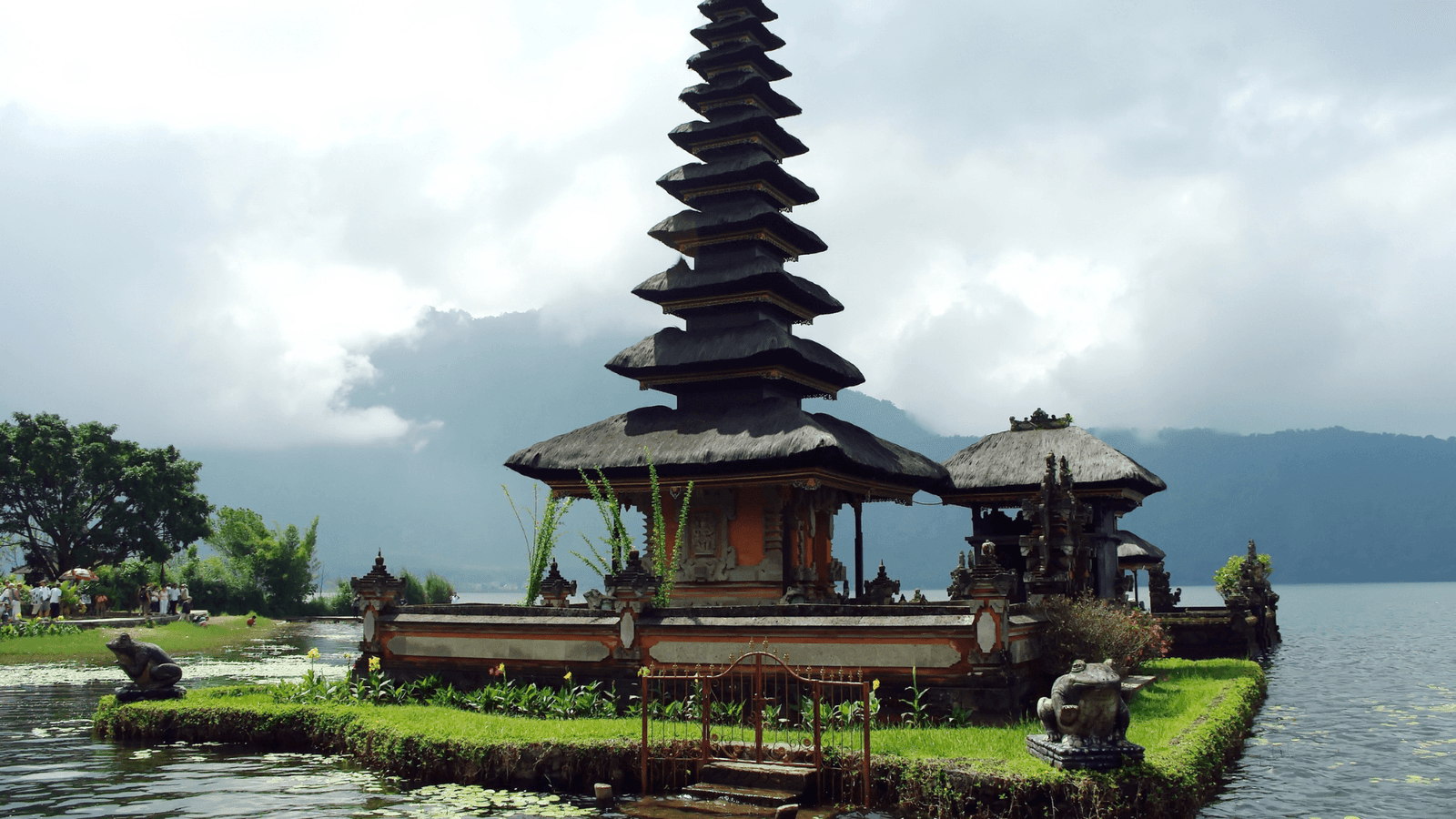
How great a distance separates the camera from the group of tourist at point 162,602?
50188mm

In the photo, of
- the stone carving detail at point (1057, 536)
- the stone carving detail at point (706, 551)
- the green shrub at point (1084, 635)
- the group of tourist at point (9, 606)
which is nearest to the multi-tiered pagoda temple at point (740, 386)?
the stone carving detail at point (706, 551)

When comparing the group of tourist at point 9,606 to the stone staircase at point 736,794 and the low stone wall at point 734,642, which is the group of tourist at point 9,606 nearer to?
the low stone wall at point 734,642

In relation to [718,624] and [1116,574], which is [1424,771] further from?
[1116,574]

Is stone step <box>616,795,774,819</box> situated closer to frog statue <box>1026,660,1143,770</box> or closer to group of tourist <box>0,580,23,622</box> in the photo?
frog statue <box>1026,660,1143,770</box>

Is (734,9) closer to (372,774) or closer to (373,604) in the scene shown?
(373,604)

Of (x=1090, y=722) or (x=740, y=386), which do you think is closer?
(x=1090, y=722)

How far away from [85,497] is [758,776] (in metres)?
57.1

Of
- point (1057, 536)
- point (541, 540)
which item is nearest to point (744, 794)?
point (1057, 536)

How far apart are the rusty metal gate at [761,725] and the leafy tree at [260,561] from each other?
52.0 metres

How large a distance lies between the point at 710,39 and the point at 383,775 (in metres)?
25.6

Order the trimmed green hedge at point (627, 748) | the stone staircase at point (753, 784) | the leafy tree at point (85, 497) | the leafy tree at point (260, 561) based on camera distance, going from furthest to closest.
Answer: the leafy tree at point (260, 561) < the leafy tree at point (85, 497) < the stone staircase at point (753, 784) < the trimmed green hedge at point (627, 748)

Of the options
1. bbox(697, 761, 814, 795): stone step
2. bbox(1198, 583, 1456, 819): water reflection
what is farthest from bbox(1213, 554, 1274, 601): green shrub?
bbox(697, 761, 814, 795): stone step

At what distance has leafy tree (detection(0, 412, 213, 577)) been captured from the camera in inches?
2205

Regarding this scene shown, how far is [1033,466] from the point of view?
108 ft
